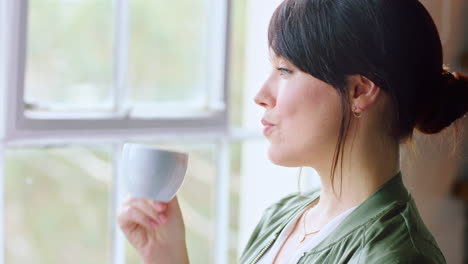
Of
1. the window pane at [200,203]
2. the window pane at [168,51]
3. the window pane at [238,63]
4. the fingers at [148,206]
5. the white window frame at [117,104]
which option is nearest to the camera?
the fingers at [148,206]

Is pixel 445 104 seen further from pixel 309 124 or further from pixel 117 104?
pixel 117 104

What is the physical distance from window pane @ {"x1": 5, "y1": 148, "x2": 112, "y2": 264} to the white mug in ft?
1.95

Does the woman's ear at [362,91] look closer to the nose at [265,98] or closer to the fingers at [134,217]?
the nose at [265,98]

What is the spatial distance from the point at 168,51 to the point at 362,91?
844 mm

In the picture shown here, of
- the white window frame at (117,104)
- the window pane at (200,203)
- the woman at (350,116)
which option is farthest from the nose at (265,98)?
the window pane at (200,203)

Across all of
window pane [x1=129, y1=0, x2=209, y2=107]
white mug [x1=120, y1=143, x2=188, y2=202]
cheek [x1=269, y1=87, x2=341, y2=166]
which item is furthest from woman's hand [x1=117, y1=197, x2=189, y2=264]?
window pane [x1=129, y1=0, x2=209, y2=107]

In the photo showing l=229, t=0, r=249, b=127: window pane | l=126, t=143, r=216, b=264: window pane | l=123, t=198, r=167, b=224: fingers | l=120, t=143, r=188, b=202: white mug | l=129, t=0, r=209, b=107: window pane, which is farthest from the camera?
l=229, t=0, r=249, b=127: window pane

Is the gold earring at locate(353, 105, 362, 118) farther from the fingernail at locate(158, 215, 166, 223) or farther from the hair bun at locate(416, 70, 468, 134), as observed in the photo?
the fingernail at locate(158, 215, 166, 223)

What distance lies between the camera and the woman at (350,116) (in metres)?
1.20

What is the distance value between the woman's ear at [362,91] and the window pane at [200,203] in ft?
2.84

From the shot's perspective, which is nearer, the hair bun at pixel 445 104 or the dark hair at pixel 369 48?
the dark hair at pixel 369 48

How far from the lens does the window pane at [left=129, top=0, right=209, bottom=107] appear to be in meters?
1.85

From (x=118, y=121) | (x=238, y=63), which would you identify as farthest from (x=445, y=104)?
(x=238, y=63)

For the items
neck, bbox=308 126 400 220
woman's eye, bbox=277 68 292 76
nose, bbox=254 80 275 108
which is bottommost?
neck, bbox=308 126 400 220
